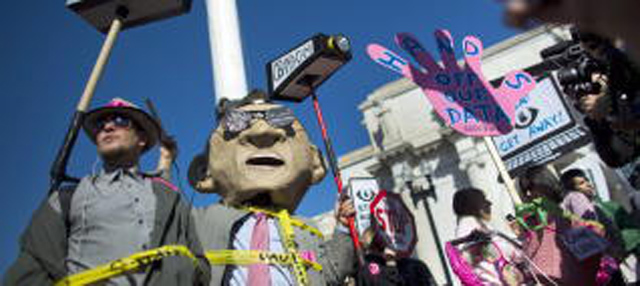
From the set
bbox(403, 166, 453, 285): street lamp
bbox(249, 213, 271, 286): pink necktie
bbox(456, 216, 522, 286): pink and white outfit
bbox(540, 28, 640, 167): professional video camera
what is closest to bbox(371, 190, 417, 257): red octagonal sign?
bbox(456, 216, 522, 286): pink and white outfit

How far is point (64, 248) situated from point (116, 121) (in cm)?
61

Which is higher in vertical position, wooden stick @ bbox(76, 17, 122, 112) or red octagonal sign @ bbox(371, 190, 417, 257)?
wooden stick @ bbox(76, 17, 122, 112)

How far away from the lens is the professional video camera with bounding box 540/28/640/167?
174cm

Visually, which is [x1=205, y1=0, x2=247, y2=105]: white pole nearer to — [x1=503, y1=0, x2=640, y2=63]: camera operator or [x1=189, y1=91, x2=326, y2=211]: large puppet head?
[x1=189, y1=91, x2=326, y2=211]: large puppet head

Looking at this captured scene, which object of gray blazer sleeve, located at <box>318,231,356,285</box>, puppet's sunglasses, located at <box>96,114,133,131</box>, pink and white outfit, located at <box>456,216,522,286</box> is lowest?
pink and white outfit, located at <box>456,216,522,286</box>

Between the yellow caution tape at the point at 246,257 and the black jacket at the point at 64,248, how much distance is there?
0.78 ft

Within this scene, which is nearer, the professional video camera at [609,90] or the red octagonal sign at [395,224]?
the professional video camera at [609,90]

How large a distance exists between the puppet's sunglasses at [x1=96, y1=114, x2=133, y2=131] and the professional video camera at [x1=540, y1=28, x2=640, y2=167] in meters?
1.91

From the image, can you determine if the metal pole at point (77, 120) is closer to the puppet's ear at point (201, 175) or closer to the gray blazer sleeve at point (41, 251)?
the gray blazer sleeve at point (41, 251)

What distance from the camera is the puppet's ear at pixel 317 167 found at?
2799 millimetres

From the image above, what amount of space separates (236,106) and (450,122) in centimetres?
159

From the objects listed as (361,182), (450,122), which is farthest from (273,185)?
(361,182)

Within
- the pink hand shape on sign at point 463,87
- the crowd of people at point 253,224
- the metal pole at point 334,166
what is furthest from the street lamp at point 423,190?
the metal pole at point 334,166

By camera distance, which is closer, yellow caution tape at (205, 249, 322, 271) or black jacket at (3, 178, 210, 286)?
black jacket at (3, 178, 210, 286)
